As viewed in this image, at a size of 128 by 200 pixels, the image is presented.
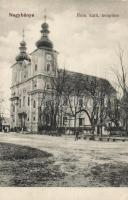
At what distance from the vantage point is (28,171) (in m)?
2.14

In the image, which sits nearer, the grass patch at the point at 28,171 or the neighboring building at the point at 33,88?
the grass patch at the point at 28,171

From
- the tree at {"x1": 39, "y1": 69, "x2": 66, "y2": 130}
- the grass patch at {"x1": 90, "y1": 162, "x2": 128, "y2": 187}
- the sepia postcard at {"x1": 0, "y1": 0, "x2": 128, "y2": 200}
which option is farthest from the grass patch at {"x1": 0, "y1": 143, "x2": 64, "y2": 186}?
the tree at {"x1": 39, "y1": 69, "x2": 66, "y2": 130}

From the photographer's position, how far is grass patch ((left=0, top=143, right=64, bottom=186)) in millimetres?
2025

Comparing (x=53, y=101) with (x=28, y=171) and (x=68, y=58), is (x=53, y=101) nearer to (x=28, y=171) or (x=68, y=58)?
(x=68, y=58)

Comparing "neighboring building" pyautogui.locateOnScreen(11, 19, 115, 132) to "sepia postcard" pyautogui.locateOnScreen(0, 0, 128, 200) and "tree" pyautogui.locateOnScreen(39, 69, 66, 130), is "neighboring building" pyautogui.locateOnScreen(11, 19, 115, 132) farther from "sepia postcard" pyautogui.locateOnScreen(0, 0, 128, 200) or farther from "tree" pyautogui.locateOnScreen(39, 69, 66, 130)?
"sepia postcard" pyautogui.locateOnScreen(0, 0, 128, 200)

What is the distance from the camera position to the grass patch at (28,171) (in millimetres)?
2025

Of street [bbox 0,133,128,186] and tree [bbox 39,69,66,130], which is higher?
tree [bbox 39,69,66,130]

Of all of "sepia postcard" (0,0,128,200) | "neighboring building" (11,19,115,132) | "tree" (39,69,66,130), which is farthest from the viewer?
"tree" (39,69,66,130)

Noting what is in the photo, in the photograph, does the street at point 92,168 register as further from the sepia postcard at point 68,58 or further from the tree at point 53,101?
the tree at point 53,101

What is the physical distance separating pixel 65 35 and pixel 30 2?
36cm

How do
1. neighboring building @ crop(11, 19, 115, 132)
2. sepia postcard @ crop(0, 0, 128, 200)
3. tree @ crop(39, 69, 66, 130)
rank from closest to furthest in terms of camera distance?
1. sepia postcard @ crop(0, 0, 128, 200)
2. neighboring building @ crop(11, 19, 115, 132)
3. tree @ crop(39, 69, 66, 130)

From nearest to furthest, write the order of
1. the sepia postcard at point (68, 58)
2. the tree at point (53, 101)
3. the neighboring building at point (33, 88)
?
the sepia postcard at point (68, 58)
the neighboring building at point (33, 88)
the tree at point (53, 101)

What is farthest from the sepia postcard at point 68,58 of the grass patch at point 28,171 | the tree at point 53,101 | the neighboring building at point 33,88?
the tree at point 53,101

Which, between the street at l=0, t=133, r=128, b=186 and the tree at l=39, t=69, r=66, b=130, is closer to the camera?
the street at l=0, t=133, r=128, b=186
